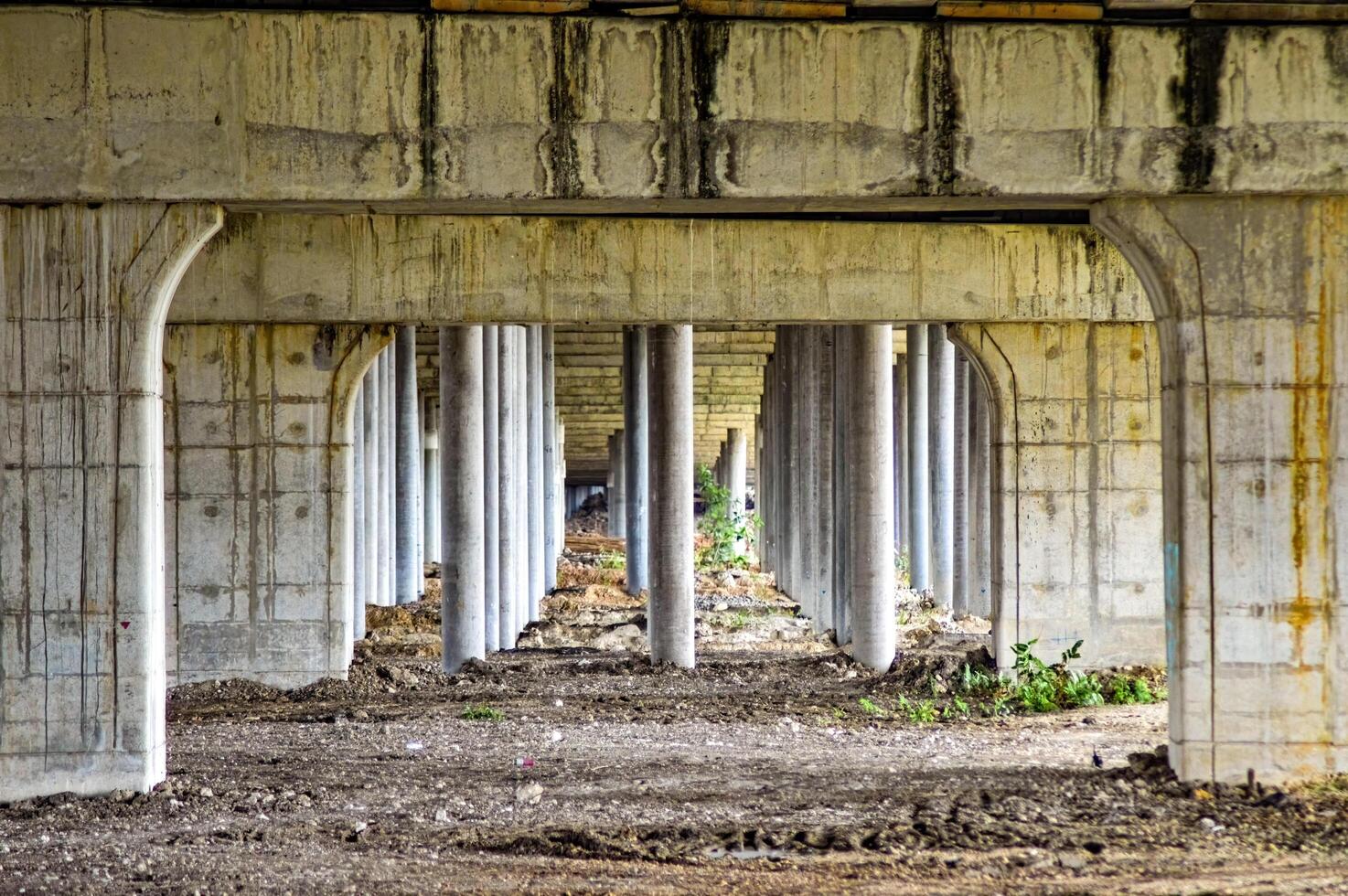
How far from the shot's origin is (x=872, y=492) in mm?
18188

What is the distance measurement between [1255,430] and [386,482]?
65.8 feet

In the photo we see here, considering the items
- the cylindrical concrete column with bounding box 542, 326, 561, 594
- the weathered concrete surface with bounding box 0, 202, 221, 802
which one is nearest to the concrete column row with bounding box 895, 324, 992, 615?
the cylindrical concrete column with bounding box 542, 326, 561, 594

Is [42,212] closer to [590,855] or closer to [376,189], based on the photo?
[376,189]

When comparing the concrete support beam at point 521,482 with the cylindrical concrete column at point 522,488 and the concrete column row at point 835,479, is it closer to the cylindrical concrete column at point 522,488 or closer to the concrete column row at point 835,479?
the cylindrical concrete column at point 522,488

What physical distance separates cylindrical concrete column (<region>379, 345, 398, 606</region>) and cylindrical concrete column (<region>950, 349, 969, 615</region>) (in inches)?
399

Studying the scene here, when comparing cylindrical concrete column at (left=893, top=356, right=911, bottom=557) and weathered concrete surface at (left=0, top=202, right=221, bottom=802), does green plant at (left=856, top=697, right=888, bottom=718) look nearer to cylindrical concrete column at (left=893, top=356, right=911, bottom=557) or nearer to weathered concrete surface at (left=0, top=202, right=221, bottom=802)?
weathered concrete surface at (left=0, top=202, right=221, bottom=802)

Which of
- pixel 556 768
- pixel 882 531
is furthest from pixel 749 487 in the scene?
pixel 556 768

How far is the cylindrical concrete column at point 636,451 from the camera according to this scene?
27.2m

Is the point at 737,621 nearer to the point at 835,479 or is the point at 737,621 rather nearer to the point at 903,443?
the point at 835,479

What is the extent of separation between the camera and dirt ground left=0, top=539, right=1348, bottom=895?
7566 millimetres

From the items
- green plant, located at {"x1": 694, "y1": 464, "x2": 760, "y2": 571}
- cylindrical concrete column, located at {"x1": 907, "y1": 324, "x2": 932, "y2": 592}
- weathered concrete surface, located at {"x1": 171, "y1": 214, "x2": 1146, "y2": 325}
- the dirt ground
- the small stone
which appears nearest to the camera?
the dirt ground

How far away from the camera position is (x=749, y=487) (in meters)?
77.2

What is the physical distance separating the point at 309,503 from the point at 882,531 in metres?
7.04

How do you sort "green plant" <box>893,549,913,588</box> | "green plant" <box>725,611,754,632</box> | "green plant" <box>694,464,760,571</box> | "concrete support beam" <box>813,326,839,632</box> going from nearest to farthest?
"concrete support beam" <box>813,326,839,632</box>, "green plant" <box>725,611,754,632</box>, "green plant" <box>893,549,913,588</box>, "green plant" <box>694,464,760,571</box>
